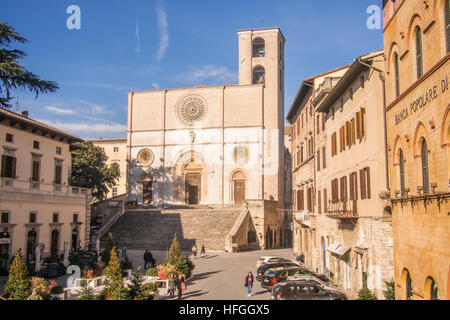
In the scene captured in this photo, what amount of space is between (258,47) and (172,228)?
31.0m

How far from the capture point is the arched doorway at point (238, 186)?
59.3 m

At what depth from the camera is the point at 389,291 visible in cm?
1802

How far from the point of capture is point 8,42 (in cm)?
2355

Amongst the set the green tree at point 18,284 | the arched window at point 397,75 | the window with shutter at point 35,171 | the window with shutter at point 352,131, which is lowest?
the green tree at point 18,284

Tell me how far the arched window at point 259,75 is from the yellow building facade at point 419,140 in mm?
47061

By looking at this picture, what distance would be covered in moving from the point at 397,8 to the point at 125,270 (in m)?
19.5

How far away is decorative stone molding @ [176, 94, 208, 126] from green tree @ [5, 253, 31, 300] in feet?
150

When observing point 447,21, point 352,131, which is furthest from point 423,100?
point 352,131

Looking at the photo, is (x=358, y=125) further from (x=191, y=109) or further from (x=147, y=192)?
(x=147, y=192)

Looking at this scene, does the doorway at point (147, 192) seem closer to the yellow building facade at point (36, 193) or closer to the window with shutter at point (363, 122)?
the yellow building facade at point (36, 193)

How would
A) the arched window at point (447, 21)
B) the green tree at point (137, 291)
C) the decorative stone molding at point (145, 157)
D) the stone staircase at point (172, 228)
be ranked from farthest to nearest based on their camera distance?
the decorative stone molding at point (145, 157), the stone staircase at point (172, 228), the green tree at point (137, 291), the arched window at point (447, 21)

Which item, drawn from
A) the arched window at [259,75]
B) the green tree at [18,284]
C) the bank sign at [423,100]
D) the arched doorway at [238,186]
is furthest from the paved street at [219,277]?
the arched window at [259,75]

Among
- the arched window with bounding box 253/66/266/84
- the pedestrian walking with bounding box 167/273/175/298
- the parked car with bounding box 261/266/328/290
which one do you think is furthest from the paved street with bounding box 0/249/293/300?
the arched window with bounding box 253/66/266/84

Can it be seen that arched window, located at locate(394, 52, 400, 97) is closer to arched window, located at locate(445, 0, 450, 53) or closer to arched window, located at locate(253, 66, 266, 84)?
arched window, located at locate(445, 0, 450, 53)
